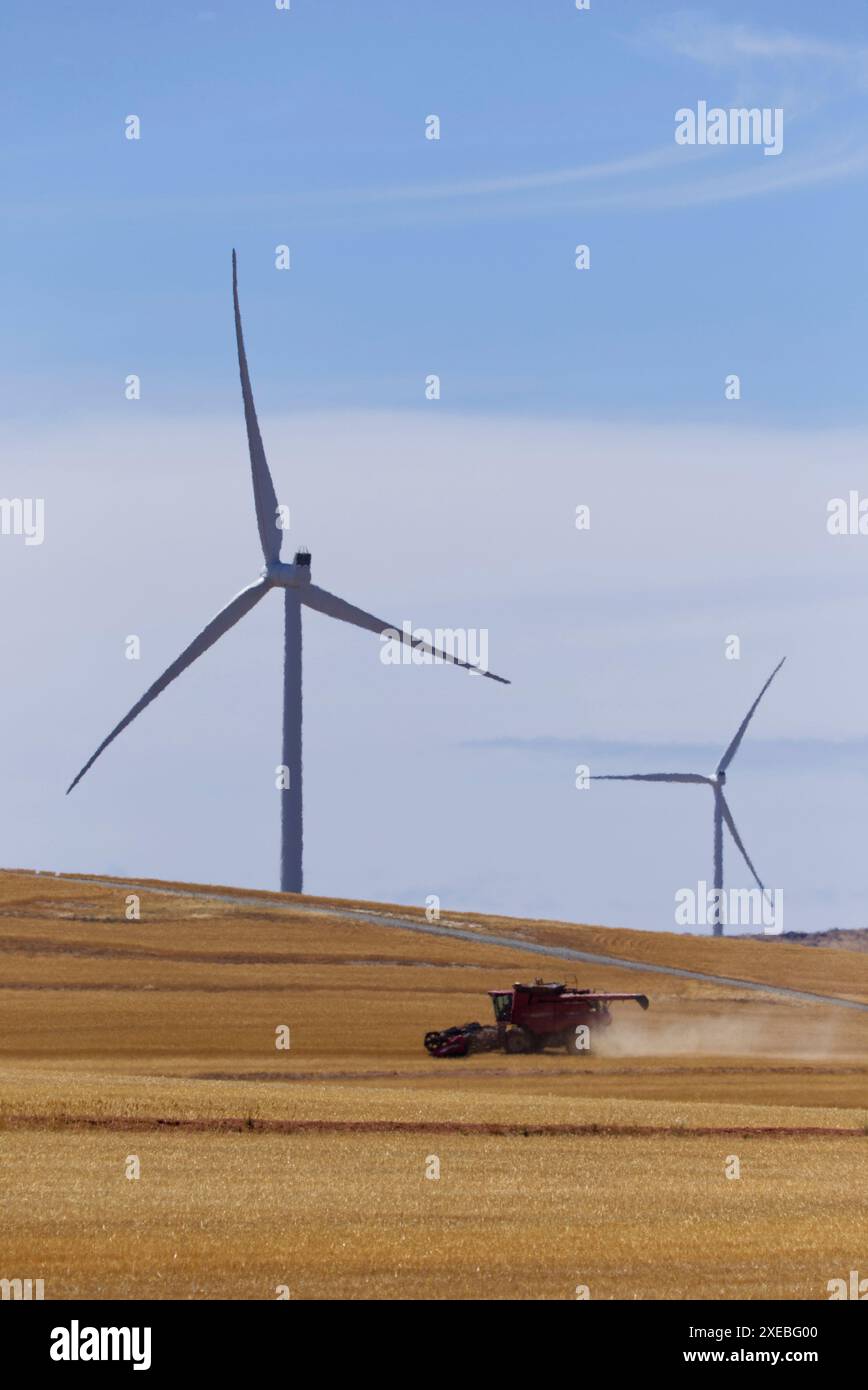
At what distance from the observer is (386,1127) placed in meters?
49.0

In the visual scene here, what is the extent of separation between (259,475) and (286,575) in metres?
8.38

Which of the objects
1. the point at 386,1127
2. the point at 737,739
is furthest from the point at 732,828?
the point at 386,1127

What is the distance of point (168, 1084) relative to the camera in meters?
60.9

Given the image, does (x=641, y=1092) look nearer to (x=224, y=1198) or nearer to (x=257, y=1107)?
(x=257, y=1107)

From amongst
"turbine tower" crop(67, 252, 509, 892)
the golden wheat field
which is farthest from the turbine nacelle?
the golden wheat field

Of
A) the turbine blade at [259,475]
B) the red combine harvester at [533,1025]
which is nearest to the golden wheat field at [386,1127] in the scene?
the red combine harvester at [533,1025]

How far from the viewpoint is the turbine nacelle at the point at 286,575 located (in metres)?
110

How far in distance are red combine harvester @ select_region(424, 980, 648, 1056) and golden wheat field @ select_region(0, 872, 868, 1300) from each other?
0.97m

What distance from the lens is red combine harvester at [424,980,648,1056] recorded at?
262 ft

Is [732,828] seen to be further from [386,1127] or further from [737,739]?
[386,1127]
